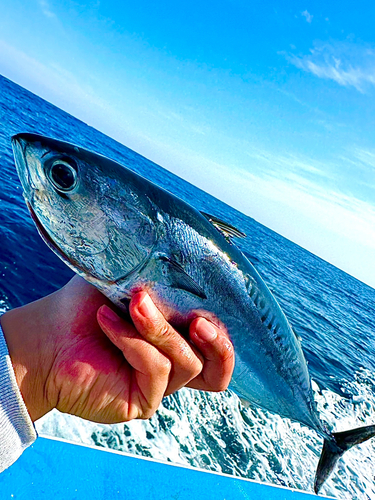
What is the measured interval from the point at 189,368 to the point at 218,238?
2.76 ft

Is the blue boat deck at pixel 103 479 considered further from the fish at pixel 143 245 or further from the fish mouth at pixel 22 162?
the fish mouth at pixel 22 162

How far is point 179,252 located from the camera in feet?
6.75

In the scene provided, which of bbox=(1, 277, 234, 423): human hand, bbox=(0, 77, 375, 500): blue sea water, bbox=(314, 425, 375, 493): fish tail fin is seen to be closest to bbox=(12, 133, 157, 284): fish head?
bbox=(1, 277, 234, 423): human hand

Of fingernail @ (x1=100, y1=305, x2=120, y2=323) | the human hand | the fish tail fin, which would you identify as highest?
fingernail @ (x1=100, y1=305, x2=120, y2=323)

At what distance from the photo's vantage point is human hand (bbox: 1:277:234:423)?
6.17 ft

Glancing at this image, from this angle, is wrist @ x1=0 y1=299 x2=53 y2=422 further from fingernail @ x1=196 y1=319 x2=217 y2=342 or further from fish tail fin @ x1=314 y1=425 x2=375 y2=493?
fish tail fin @ x1=314 y1=425 x2=375 y2=493

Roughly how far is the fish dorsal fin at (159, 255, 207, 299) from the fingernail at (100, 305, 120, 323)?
1.19 ft

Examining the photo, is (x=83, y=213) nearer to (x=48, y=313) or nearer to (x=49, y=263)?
(x=48, y=313)

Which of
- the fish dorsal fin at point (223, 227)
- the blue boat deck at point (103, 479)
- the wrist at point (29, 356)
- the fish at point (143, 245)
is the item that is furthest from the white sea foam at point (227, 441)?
the fish dorsal fin at point (223, 227)

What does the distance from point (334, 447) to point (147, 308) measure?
299cm

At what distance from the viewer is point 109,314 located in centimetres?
192

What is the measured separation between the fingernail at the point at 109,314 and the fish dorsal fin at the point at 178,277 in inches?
14.2

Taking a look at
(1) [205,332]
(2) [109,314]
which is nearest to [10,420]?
(2) [109,314]

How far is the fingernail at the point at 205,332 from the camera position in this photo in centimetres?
201
